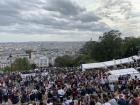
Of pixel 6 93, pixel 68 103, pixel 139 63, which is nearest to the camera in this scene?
pixel 68 103

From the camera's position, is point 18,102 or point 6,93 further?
point 6,93

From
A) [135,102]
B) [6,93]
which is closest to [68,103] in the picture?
[135,102]

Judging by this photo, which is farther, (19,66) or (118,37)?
(19,66)

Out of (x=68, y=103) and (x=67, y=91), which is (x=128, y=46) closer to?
(x=67, y=91)

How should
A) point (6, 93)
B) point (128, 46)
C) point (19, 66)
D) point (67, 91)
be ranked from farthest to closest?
1. point (19, 66)
2. point (128, 46)
3. point (6, 93)
4. point (67, 91)

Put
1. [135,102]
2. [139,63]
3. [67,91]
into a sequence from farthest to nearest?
[139,63], [67,91], [135,102]

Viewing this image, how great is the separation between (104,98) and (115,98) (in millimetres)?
479

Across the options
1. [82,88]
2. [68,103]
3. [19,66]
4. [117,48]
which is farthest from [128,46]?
[68,103]

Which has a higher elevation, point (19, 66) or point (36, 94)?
point (36, 94)

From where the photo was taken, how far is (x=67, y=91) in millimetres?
23438

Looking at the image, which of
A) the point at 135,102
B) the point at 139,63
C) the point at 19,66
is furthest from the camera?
the point at 19,66

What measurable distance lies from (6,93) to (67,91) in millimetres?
4528

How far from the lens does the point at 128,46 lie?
106 metres

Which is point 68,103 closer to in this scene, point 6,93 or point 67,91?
point 67,91
